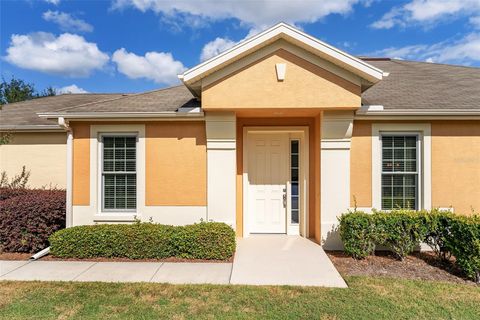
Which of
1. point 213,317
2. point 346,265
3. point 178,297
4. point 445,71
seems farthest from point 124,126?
point 445,71

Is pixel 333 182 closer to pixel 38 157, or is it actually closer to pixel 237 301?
pixel 237 301

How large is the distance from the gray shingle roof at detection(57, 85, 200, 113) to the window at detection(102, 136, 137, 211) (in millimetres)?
772

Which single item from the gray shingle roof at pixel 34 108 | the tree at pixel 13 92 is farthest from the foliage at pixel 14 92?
the gray shingle roof at pixel 34 108

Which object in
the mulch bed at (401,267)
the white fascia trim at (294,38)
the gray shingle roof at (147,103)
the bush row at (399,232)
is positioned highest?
the white fascia trim at (294,38)

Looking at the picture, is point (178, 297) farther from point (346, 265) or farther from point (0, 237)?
point (0, 237)

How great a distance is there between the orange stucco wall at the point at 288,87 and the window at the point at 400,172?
1747 millimetres

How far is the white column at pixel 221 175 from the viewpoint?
24.0 feet

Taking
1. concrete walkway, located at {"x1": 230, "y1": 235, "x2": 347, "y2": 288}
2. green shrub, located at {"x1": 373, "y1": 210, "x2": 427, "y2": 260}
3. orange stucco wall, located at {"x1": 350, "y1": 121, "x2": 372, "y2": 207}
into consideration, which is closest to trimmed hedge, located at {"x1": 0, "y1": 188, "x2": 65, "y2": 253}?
concrete walkway, located at {"x1": 230, "y1": 235, "x2": 347, "y2": 288}

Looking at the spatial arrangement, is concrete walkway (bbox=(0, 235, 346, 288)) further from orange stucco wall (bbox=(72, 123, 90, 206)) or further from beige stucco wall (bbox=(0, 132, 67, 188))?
→ beige stucco wall (bbox=(0, 132, 67, 188))

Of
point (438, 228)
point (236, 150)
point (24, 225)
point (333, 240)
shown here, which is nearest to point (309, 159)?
point (236, 150)

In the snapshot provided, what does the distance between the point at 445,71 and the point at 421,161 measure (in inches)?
222

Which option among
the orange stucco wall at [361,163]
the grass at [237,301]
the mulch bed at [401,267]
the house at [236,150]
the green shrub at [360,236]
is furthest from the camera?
the orange stucco wall at [361,163]

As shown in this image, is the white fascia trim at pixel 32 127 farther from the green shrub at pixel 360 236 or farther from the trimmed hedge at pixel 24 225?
the green shrub at pixel 360 236

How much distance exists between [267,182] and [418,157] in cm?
387
